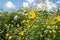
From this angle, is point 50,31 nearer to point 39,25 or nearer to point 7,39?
point 39,25

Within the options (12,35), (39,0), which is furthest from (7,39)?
(39,0)

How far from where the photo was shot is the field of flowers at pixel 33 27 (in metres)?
4.57

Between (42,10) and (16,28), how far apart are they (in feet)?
2.48

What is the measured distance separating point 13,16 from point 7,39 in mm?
819

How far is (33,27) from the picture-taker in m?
4.72

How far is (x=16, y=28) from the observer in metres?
6.00

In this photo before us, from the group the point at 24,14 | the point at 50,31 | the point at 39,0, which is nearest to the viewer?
the point at 50,31

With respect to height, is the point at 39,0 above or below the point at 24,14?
above

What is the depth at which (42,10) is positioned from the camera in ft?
19.1

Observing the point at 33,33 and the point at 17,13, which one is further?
the point at 17,13

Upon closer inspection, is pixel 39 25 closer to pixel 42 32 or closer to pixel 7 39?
pixel 42 32

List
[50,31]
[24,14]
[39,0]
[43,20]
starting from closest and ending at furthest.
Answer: [50,31] < [43,20] < [39,0] < [24,14]

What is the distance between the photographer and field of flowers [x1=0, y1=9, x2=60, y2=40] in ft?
15.0

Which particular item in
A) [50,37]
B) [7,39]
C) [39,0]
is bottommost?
[7,39]
